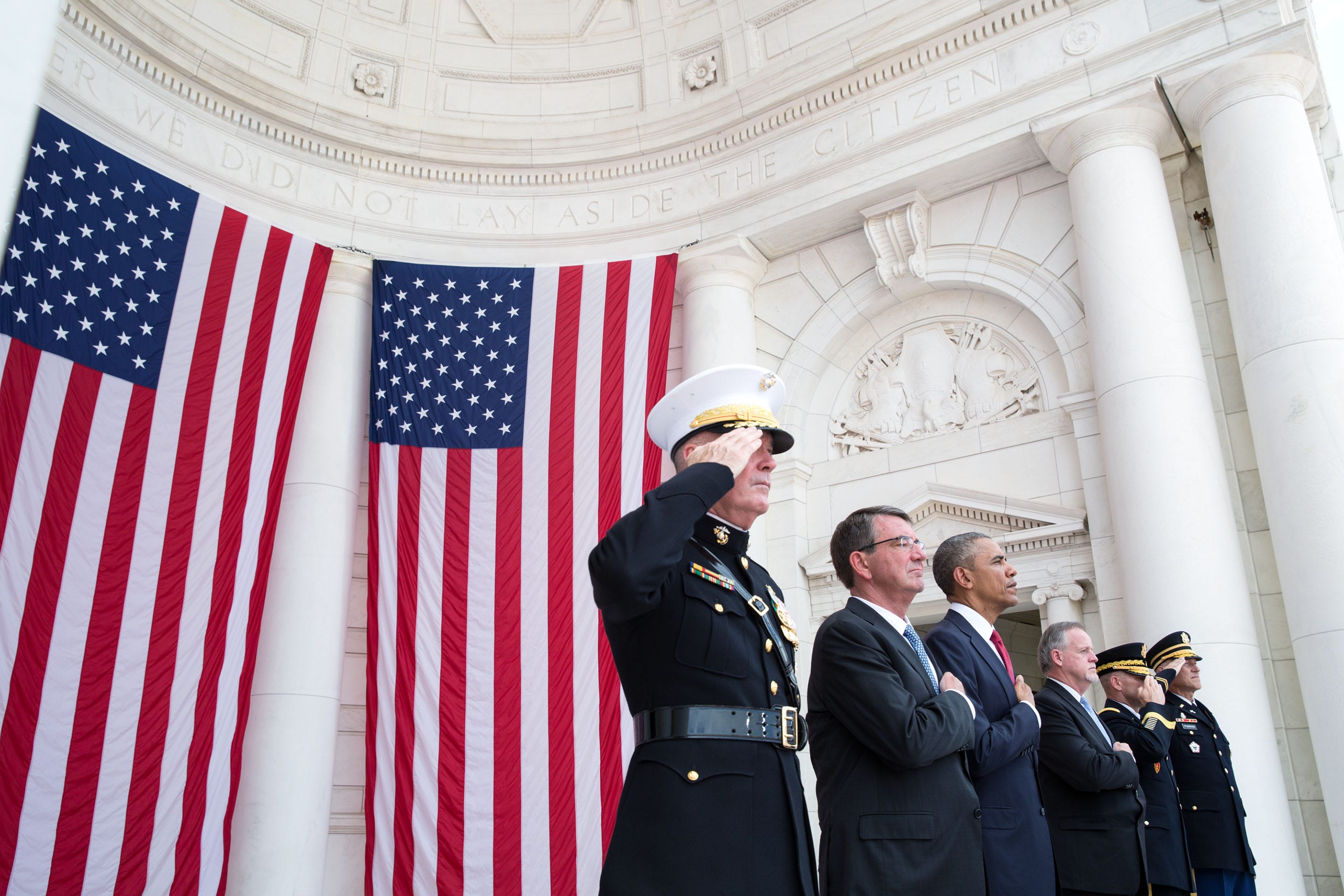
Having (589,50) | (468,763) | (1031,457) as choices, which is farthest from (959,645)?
(589,50)

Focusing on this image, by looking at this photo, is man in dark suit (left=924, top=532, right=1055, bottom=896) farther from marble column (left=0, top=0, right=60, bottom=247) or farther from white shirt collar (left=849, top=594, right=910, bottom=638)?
marble column (left=0, top=0, right=60, bottom=247)

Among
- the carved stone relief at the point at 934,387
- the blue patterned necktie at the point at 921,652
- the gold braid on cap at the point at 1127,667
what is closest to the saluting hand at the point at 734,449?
the blue patterned necktie at the point at 921,652

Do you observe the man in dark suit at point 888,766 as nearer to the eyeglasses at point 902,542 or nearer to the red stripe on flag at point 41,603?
the eyeglasses at point 902,542

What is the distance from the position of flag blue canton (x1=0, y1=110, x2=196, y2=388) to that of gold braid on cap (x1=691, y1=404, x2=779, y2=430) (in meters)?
6.57

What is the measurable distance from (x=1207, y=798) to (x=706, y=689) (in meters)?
3.83

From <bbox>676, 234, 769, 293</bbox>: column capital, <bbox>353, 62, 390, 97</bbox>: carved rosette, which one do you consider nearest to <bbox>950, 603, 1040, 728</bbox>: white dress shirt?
<bbox>676, 234, 769, 293</bbox>: column capital

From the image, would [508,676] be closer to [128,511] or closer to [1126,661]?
[128,511]

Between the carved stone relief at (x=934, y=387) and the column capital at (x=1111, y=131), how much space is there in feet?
5.06

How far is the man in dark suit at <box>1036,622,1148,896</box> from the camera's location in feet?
12.6

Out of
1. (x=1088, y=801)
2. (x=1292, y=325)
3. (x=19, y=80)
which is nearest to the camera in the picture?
(x=19, y=80)

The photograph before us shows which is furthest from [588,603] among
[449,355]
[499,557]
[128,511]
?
[128,511]

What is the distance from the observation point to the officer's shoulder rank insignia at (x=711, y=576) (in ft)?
7.91

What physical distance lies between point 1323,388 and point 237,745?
26.1ft

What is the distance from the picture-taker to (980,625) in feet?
11.7
